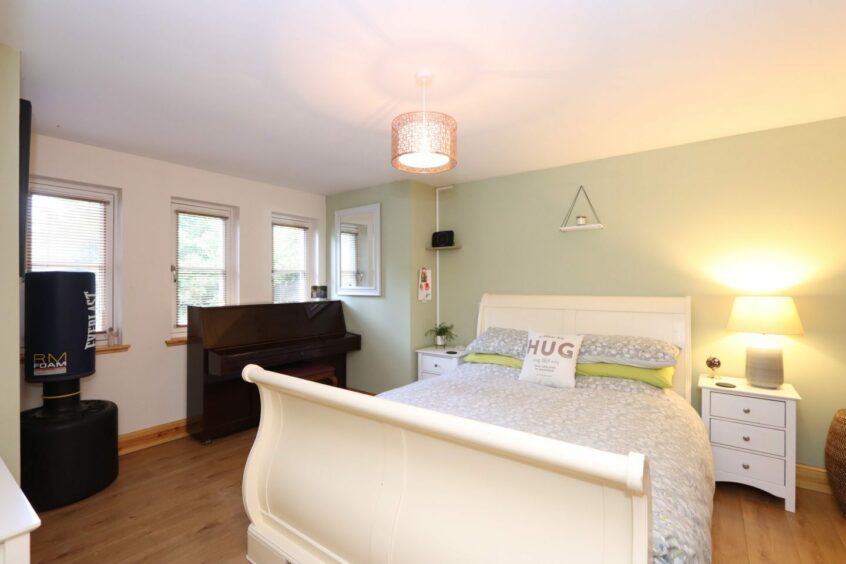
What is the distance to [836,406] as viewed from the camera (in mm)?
2426

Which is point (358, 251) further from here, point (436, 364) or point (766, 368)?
point (766, 368)

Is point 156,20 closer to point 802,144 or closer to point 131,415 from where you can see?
point 131,415

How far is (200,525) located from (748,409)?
3.23 m

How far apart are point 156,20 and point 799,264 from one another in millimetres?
3691

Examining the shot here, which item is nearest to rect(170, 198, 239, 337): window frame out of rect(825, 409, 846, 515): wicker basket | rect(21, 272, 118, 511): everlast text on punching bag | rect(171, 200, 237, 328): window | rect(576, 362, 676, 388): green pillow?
rect(171, 200, 237, 328): window

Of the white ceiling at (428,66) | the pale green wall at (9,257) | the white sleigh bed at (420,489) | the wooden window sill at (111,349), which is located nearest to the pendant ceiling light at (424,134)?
the white ceiling at (428,66)

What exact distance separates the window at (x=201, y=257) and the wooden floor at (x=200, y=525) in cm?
143

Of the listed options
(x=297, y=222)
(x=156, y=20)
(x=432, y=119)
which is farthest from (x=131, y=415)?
(x=432, y=119)

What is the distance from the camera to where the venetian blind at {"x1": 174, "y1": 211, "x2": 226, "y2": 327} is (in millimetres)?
3521

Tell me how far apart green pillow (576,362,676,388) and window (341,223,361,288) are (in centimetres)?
253

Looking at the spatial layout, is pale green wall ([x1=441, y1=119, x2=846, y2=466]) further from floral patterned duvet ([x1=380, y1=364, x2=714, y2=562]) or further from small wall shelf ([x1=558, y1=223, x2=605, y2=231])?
floral patterned duvet ([x1=380, y1=364, x2=714, y2=562])

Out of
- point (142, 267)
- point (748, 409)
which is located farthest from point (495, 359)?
point (142, 267)

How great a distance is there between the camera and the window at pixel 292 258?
4238 mm

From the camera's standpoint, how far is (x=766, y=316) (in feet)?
7.68
